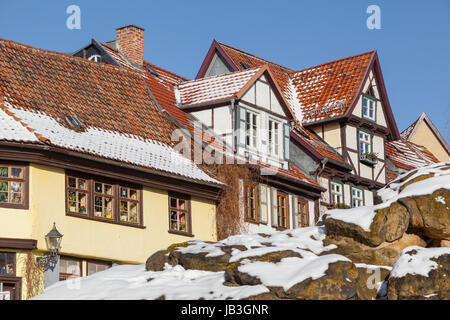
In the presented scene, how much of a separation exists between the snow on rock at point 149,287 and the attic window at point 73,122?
260 inches

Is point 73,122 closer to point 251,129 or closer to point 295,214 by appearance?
point 251,129

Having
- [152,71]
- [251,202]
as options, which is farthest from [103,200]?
[152,71]

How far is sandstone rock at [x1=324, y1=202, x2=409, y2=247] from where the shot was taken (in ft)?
66.4

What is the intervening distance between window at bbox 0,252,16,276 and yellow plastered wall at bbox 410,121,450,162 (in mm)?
30071

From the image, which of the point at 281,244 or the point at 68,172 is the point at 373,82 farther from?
the point at 281,244

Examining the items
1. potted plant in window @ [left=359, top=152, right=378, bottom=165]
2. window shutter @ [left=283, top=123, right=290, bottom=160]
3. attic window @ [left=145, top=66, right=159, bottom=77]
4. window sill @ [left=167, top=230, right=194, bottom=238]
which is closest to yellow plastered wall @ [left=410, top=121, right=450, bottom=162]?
potted plant in window @ [left=359, top=152, right=378, bottom=165]

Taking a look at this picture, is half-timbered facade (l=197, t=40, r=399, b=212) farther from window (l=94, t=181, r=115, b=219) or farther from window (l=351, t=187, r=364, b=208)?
window (l=94, t=181, r=115, b=219)

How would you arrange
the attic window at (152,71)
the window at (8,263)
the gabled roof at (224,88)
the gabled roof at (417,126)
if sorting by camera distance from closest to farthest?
the window at (8,263)
the gabled roof at (224,88)
the attic window at (152,71)
the gabled roof at (417,126)

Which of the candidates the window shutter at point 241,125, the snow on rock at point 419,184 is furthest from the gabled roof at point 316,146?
the snow on rock at point 419,184

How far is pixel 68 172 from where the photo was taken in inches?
1013

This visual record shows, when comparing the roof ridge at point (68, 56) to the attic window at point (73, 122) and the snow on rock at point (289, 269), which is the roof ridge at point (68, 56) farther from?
the snow on rock at point (289, 269)

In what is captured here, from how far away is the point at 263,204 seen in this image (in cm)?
3172

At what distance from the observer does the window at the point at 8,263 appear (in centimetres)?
2428

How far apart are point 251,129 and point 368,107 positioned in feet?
25.0
